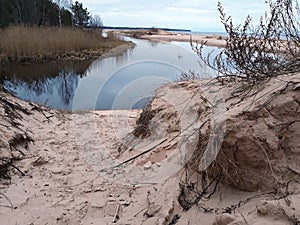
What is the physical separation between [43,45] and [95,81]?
6.61m

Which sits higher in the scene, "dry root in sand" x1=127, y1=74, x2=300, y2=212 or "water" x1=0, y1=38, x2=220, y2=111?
"dry root in sand" x1=127, y1=74, x2=300, y2=212

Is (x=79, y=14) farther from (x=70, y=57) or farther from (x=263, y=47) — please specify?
(x=263, y=47)

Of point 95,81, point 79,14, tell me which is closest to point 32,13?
point 79,14

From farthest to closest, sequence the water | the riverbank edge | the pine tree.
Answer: the pine tree, the riverbank edge, the water

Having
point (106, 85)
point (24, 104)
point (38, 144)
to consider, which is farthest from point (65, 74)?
point (38, 144)

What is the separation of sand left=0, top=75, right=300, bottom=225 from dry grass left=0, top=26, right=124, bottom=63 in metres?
11.3

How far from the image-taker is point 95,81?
38.7 ft

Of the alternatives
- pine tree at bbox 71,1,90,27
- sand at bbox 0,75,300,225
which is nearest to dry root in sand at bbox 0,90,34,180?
sand at bbox 0,75,300,225

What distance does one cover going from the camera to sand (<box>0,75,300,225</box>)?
88.3 inches

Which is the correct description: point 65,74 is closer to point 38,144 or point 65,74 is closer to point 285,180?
point 38,144

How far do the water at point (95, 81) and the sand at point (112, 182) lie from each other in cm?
161

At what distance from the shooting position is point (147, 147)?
12.8ft

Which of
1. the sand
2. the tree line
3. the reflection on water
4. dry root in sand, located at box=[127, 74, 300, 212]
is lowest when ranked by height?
the reflection on water

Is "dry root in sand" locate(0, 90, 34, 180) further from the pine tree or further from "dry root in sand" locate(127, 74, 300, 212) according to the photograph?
the pine tree
